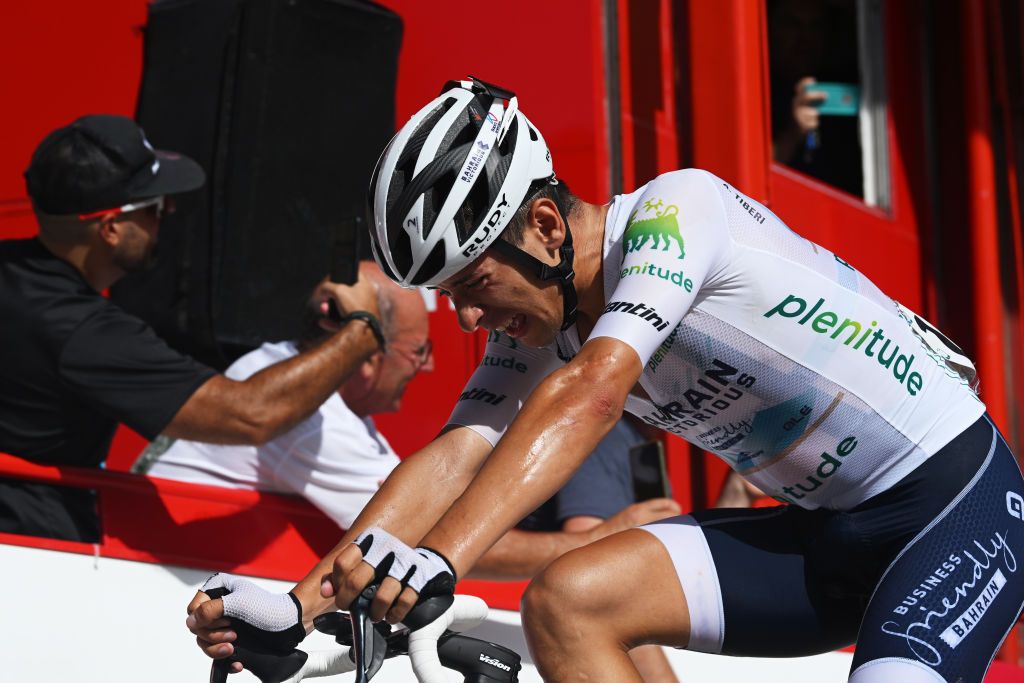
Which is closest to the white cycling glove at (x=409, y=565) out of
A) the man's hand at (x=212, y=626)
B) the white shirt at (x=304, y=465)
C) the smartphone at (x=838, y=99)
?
the man's hand at (x=212, y=626)

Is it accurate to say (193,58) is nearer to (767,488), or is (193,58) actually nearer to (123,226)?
(123,226)

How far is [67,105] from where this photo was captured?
603 cm

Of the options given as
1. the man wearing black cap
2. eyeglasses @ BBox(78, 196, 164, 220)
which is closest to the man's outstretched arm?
the man wearing black cap

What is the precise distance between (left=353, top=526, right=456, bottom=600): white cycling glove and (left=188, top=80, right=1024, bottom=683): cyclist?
12.5 inches

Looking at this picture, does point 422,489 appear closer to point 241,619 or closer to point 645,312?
point 241,619

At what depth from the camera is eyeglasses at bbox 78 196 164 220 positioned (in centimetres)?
413

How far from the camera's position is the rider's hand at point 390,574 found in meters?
2.07

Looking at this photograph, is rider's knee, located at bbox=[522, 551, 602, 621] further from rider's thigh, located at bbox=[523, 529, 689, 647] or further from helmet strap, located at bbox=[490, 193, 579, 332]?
helmet strap, located at bbox=[490, 193, 579, 332]

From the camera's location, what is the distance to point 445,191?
8.38 ft

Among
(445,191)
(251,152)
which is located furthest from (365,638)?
(251,152)

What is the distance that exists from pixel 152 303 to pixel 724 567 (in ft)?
10.3

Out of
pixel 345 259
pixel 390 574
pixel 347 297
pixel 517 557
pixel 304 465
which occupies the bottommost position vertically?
pixel 517 557

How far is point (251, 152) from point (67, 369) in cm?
159

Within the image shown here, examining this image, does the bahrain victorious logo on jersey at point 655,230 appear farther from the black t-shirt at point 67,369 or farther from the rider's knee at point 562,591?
the black t-shirt at point 67,369
